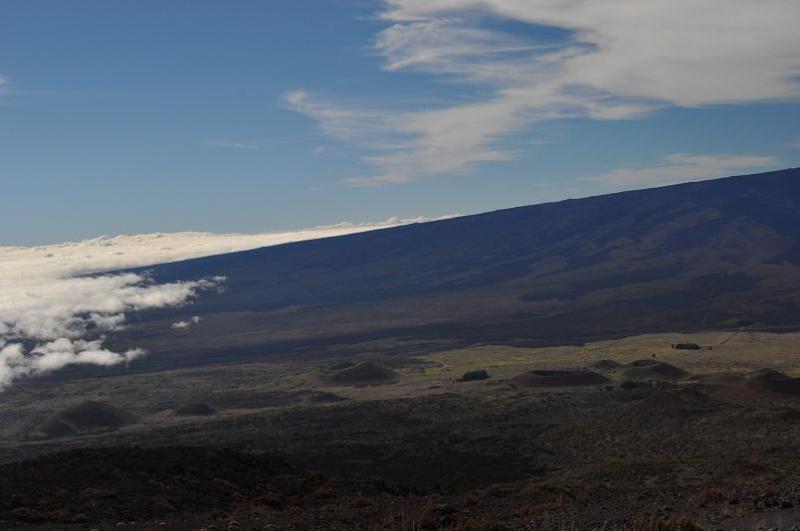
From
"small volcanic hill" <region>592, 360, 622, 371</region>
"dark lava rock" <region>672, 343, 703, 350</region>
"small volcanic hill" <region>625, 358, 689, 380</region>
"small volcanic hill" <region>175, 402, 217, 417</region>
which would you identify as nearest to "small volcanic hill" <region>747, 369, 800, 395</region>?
"small volcanic hill" <region>625, 358, 689, 380</region>

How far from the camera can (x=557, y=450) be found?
135ft

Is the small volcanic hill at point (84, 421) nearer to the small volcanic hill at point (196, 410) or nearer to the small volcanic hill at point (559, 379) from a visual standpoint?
the small volcanic hill at point (196, 410)

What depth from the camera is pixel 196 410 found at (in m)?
71.8

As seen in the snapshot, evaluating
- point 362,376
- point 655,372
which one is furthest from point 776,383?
point 362,376

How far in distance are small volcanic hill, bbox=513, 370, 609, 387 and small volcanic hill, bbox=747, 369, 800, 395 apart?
13791 mm

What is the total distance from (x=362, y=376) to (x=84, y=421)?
93.1 ft

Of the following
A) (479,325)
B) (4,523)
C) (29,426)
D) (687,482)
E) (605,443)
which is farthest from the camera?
(479,325)

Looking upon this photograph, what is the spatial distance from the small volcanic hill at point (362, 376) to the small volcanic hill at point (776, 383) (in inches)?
1455

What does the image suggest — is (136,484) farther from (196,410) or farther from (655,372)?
(655,372)

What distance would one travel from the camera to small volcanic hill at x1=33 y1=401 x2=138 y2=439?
6681cm

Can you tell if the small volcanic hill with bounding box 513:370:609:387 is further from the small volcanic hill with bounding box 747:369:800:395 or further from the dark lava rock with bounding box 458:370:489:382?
the small volcanic hill with bounding box 747:369:800:395

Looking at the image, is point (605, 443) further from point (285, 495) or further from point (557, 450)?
point (285, 495)

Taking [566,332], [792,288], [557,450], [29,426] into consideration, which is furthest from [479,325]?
[557,450]

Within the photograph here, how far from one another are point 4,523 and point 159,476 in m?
8.00
